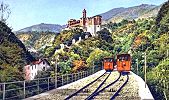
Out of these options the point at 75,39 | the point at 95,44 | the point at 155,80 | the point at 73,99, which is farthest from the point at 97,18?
the point at 73,99

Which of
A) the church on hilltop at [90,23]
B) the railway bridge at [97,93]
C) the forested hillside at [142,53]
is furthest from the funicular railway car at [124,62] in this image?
the church on hilltop at [90,23]

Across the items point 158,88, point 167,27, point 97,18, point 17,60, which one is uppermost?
point 97,18

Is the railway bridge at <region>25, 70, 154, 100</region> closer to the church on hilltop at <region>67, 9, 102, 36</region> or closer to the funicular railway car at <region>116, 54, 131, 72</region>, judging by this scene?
the funicular railway car at <region>116, 54, 131, 72</region>

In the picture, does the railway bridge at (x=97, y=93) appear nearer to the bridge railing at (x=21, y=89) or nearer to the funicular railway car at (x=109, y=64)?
the bridge railing at (x=21, y=89)

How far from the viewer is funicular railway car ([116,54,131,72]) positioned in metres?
54.9

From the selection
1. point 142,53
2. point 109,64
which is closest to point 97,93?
point 142,53

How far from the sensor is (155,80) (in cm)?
4106

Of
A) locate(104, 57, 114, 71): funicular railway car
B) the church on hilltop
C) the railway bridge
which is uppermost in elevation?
the church on hilltop

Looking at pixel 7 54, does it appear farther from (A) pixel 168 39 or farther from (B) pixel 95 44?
(B) pixel 95 44

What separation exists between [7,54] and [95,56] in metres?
51.9

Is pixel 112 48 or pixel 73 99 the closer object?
pixel 73 99

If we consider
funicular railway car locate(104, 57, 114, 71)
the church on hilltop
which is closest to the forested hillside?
funicular railway car locate(104, 57, 114, 71)

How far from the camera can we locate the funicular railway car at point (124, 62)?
54938mm

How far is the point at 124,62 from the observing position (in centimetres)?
5612
